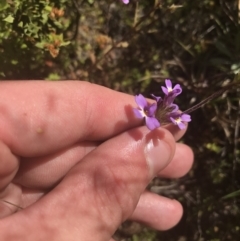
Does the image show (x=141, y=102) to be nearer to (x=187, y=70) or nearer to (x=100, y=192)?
(x=100, y=192)

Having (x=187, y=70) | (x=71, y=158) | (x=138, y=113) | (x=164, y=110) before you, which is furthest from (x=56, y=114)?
(x=187, y=70)

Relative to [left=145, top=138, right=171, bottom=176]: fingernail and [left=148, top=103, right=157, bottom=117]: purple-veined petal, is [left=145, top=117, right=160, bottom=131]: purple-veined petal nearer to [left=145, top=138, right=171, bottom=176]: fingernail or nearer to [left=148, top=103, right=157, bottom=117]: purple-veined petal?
[left=148, top=103, right=157, bottom=117]: purple-veined petal

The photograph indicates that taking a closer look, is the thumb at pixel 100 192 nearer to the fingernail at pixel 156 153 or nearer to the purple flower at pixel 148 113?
the fingernail at pixel 156 153

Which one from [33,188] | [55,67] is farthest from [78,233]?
[55,67]

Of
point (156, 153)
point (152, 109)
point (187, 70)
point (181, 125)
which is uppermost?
point (152, 109)

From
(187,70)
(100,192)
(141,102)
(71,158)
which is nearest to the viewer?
(100,192)

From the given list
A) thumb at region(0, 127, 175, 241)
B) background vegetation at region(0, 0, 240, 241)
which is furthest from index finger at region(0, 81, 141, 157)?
background vegetation at region(0, 0, 240, 241)

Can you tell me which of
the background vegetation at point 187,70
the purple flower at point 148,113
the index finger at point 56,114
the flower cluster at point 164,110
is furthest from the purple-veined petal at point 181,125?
the background vegetation at point 187,70
